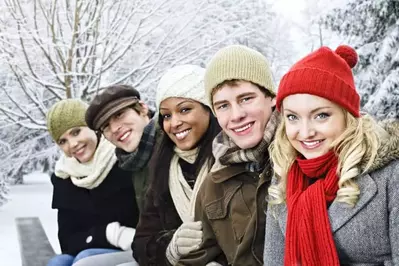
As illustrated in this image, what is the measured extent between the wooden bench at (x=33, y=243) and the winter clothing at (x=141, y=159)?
415cm

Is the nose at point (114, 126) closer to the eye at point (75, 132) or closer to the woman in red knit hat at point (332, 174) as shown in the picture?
the eye at point (75, 132)

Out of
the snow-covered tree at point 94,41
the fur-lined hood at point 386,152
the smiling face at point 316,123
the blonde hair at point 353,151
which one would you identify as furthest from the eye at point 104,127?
the snow-covered tree at point 94,41

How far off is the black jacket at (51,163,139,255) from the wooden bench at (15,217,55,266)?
352 cm

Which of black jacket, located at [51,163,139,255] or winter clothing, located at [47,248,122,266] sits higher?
black jacket, located at [51,163,139,255]

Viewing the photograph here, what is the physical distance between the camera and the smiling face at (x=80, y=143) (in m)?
4.21

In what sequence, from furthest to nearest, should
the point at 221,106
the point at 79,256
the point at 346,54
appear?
the point at 79,256
the point at 221,106
the point at 346,54

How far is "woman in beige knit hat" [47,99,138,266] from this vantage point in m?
3.99

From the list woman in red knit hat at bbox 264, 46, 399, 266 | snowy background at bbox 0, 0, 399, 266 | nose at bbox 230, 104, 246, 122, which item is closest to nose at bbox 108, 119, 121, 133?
nose at bbox 230, 104, 246, 122

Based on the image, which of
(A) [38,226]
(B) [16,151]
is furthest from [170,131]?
(B) [16,151]

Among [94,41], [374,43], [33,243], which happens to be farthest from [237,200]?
[94,41]

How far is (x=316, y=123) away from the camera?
2.18 metres

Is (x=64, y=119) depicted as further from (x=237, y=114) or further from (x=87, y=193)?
(x=237, y=114)

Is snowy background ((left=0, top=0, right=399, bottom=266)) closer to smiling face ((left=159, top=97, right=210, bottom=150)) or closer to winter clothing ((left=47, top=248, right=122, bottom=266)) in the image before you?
winter clothing ((left=47, top=248, right=122, bottom=266))

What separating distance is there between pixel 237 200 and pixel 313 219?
22.6 inches
